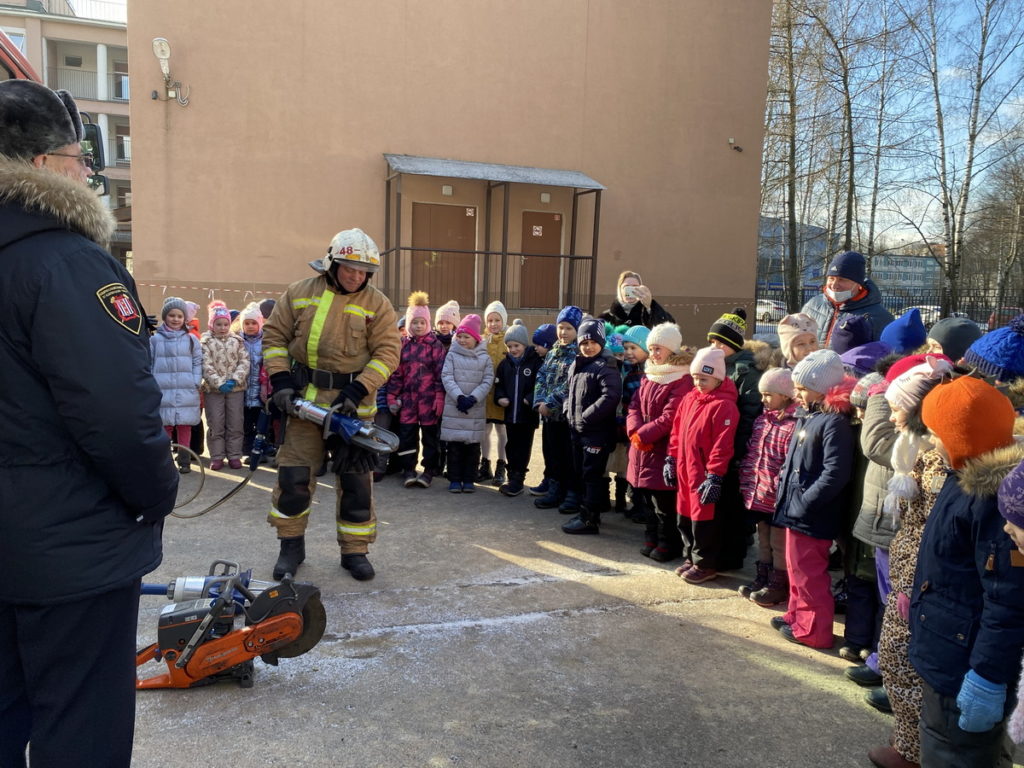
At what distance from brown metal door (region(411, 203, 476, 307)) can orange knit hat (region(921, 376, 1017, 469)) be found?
13.3m

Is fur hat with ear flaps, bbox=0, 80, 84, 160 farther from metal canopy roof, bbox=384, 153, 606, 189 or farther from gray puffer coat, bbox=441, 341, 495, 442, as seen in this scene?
metal canopy roof, bbox=384, 153, 606, 189

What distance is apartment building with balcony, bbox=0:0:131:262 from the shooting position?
31609 mm

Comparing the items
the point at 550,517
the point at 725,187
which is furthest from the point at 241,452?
the point at 725,187

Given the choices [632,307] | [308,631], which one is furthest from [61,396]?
[632,307]

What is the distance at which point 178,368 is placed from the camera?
715 centimetres

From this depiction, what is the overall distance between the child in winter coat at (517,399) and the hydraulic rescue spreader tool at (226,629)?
148 inches

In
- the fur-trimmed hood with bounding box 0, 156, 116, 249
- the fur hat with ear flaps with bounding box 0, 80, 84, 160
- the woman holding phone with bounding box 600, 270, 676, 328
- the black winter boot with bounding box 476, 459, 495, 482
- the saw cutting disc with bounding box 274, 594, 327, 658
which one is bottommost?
the black winter boot with bounding box 476, 459, 495, 482

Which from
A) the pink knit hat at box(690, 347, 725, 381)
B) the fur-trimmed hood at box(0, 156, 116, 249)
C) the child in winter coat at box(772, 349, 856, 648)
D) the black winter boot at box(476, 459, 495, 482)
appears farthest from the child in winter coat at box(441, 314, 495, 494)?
the fur-trimmed hood at box(0, 156, 116, 249)

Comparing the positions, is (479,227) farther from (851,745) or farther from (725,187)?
(851,745)

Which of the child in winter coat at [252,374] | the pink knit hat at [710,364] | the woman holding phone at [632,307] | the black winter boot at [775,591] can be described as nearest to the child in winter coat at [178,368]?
the child in winter coat at [252,374]

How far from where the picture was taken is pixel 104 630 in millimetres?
1976

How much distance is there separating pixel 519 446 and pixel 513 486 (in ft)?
1.29

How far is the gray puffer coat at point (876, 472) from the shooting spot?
331 cm

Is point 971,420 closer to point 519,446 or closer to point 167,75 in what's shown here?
point 519,446
